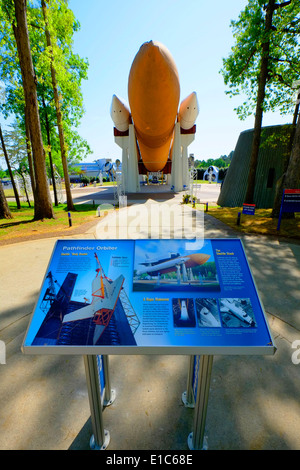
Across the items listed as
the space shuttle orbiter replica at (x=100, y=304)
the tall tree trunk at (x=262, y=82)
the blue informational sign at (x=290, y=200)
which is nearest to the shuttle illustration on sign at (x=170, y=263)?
the space shuttle orbiter replica at (x=100, y=304)

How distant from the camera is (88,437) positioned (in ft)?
6.52

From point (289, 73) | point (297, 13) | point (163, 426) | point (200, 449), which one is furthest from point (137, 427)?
point (297, 13)

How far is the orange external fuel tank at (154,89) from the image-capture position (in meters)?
11.9

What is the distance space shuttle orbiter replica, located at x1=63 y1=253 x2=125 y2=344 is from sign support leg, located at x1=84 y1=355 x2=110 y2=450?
0.27m

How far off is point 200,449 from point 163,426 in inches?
14.4

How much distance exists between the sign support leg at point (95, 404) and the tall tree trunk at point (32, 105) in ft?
34.1

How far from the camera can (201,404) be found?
5.76 feet

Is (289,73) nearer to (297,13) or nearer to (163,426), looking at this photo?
(297,13)

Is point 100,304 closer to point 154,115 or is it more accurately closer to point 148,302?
point 148,302

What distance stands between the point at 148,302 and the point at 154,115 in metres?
16.4

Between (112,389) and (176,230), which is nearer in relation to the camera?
(112,389)

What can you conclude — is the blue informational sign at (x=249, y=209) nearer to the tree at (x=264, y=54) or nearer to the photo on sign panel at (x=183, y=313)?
the tree at (x=264, y=54)

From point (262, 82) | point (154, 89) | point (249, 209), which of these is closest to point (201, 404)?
point (249, 209)
